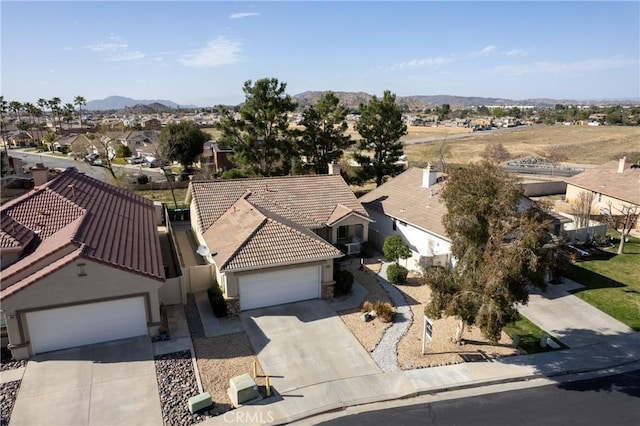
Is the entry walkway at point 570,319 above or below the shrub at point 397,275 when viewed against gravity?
below

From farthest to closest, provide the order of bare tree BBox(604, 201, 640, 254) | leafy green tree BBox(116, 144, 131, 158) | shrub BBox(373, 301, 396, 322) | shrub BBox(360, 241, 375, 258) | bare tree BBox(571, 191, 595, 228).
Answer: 1. leafy green tree BBox(116, 144, 131, 158)
2. bare tree BBox(571, 191, 595, 228)
3. bare tree BBox(604, 201, 640, 254)
4. shrub BBox(360, 241, 375, 258)
5. shrub BBox(373, 301, 396, 322)

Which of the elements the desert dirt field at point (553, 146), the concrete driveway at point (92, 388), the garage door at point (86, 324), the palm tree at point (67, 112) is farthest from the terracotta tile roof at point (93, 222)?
the palm tree at point (67, 112)

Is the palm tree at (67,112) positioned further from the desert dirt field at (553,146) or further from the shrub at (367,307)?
the shrub at (367,307)

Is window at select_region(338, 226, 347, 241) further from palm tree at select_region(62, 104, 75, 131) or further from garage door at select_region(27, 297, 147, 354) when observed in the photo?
palm tree at select_region(62, 104, 75, 131)

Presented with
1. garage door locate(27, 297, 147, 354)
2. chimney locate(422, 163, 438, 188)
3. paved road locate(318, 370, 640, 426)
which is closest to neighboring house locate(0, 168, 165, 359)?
garage door locate(27, 297, 147, 354)

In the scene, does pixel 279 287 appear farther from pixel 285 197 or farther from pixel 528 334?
pixel 528 334

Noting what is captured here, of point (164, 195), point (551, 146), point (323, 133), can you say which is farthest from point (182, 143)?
point (551, 146)

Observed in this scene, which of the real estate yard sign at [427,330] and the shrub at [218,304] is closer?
the real estate yard sign at [427,330]
